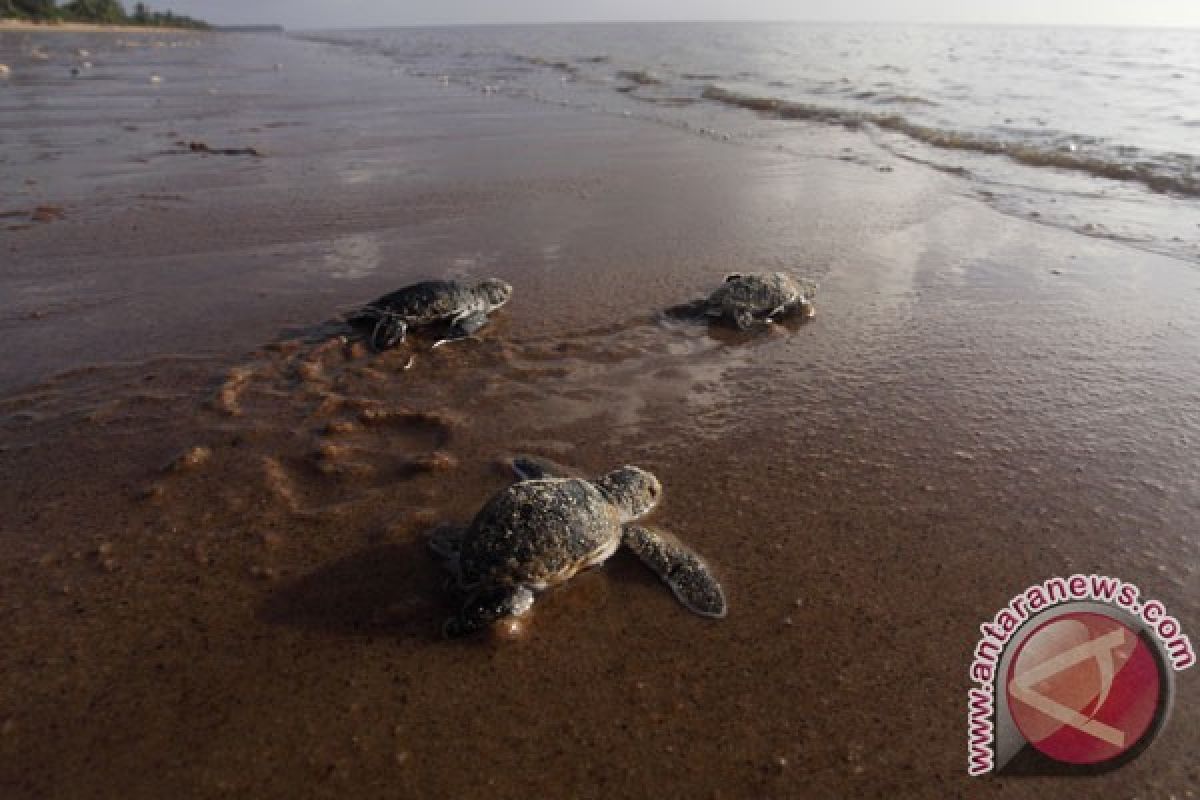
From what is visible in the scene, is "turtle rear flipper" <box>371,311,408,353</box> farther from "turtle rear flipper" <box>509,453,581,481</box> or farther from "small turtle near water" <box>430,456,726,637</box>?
"small turtle near water" <box>430,456,726,637</box>

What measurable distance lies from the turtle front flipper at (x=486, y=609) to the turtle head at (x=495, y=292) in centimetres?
358

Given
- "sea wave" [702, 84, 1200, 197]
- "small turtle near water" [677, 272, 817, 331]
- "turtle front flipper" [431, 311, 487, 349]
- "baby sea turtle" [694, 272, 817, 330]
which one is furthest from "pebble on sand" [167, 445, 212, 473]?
"sea wave" [702, 84, 1200, 197]

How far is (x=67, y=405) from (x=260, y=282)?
8.23 ft

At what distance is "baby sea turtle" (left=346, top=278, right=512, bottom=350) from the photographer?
5613 mm

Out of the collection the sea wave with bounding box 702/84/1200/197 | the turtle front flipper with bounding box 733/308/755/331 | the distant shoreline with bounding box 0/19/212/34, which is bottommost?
the turtle front flipper with bounding box 733/308/755/331

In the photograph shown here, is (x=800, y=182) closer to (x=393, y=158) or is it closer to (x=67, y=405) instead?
(x=393, y=158)

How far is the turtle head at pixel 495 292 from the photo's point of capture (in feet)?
20.3

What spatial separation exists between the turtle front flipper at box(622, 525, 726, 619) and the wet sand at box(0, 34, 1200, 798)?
11 cm

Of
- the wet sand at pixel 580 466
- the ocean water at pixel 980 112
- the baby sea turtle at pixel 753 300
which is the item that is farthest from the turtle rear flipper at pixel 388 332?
the ocean water at pixel 980 112

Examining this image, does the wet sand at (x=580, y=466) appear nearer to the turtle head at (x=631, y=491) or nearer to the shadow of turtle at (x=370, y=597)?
the shadow of turtle at (x=370, y=597)

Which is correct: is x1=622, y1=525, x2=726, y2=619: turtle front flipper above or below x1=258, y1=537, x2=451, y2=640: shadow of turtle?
above

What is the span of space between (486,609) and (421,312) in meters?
3.32

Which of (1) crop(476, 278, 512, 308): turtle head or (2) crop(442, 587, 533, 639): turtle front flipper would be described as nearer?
(2) crop(442, 587, 533, 639): turtle front flipper

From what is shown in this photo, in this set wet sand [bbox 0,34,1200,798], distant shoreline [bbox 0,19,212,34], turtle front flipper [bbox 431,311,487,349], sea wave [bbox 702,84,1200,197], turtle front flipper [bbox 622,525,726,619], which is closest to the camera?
wet sand [bbox 0,34,1200,798]
